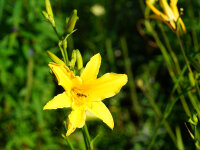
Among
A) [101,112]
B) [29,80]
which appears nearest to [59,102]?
[101,112]

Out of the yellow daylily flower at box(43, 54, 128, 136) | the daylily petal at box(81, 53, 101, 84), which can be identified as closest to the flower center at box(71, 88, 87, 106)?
the yellow daylily flower at box(43, 54, 128, 136)

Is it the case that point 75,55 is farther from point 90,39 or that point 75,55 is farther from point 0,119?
point 90,39

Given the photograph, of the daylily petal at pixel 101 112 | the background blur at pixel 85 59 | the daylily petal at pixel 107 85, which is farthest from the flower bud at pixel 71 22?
the background blur at pixel 85 59

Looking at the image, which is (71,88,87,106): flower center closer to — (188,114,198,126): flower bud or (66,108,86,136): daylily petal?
(66,108,86,136): daylily petal

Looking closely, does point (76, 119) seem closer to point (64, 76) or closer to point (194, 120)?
point (64, 76)

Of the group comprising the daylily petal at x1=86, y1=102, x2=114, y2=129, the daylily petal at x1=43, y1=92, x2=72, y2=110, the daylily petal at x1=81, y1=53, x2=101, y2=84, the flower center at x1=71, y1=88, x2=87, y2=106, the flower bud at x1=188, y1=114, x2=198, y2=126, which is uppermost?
the daylily petal at x1=81, y1=53, x2=101, y2=84

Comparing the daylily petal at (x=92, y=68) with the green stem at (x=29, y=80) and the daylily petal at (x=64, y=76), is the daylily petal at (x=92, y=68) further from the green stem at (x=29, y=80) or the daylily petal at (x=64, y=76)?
the green stem at (x=29, y=80)

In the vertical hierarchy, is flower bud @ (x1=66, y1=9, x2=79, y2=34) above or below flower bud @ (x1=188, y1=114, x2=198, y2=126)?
above

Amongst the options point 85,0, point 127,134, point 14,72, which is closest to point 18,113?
point 14,72
